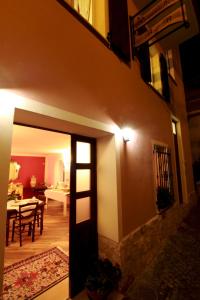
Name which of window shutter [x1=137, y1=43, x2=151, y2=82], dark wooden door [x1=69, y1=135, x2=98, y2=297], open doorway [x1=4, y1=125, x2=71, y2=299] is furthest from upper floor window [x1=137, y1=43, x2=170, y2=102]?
dark wooden door [x1=69, y1=135, x2=98, y2=297]

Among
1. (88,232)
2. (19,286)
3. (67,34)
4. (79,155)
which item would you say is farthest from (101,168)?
(19,286)

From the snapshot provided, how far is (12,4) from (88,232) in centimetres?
266

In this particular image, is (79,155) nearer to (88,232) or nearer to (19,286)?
→ (88,232)

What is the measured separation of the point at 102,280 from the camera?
1.80m

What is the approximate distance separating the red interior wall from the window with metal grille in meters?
6.27

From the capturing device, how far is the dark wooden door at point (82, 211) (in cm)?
205

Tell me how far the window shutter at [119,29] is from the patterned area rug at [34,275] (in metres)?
3.65

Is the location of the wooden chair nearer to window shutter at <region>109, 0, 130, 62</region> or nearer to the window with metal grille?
the window with metal grille

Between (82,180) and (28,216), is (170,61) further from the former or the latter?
(28,216)

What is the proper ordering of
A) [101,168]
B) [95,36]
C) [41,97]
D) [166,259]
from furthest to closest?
[166,259]
[101,168]
[95,36]
[41,97]

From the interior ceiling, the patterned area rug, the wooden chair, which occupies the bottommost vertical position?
the patterned area rug

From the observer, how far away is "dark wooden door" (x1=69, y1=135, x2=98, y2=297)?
6.73 ft

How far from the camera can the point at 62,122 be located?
170 centimetres

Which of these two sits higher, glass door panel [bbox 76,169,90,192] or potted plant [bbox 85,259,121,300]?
glass door panel [bbox 76,169,90,192]
